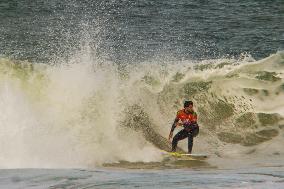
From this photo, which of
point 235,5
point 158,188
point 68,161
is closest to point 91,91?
point 68,161

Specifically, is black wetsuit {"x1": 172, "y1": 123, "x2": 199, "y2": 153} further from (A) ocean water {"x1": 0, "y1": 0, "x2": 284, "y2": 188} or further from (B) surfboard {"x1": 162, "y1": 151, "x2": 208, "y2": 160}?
(B) surfboard {"x1": 162, "y1": 151, "x2": 208, "y2": 160}

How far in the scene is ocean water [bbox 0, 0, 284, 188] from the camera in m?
12.1

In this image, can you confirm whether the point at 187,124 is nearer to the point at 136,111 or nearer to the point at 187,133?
the point at 187,133

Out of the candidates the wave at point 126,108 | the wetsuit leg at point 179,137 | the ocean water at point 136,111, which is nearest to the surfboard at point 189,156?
the ocean water at point 136,111

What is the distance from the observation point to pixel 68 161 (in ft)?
47.4

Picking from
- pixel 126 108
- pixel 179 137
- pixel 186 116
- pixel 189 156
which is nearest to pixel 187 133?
pixel 179 137

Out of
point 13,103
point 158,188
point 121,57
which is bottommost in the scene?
point 158,188

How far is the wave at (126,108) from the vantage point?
15359 millimetres

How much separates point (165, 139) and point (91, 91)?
218cm

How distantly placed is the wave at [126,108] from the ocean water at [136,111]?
0.03 metres

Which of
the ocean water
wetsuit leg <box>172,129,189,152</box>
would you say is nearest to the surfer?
wetsuit leg <box>172,129,189,152</box>

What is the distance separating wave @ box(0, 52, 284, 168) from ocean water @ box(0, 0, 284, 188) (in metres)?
0.03

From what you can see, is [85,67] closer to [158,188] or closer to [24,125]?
[24,125]

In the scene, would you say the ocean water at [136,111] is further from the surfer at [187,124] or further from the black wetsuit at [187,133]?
the surfer at [187,124]
